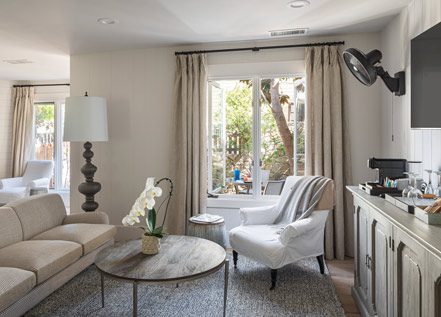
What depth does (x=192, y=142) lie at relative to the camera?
163 inches

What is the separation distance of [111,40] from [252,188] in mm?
2405

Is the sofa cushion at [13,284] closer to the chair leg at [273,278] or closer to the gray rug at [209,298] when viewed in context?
the gray rug at [209,298]

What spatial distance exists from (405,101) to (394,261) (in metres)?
1.78

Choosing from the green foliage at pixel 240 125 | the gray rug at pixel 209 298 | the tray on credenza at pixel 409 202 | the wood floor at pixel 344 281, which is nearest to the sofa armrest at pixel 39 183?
the gray rug at pixel 209 298

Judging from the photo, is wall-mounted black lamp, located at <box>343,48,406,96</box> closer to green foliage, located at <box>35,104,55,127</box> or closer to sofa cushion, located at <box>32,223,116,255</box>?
sofa cushion, located at <box>32,223,116,255</box>

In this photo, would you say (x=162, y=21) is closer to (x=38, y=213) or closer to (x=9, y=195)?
(x=38, y=213)

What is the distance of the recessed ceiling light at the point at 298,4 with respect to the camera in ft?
9.69

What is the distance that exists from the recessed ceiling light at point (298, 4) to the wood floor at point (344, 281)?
8.07ft

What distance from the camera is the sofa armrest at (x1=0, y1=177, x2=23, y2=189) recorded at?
571cm

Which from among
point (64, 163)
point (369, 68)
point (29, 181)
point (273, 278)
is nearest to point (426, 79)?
point (369, 68)

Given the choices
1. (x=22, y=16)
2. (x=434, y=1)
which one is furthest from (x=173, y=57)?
(x=434, y=1)

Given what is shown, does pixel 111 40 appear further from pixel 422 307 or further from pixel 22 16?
pixel 422 307

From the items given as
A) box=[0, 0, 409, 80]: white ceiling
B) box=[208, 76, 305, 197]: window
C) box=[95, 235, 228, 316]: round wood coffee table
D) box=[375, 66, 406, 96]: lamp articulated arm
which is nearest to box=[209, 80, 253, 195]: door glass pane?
box=[208, 76, 305, 197]: window

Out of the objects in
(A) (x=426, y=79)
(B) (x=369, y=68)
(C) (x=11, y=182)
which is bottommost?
(C) (x=11, y=182)
